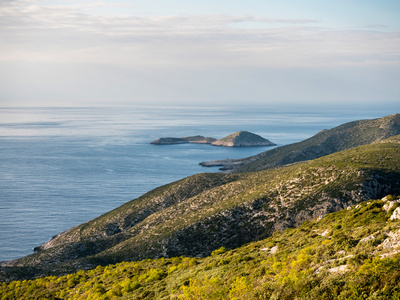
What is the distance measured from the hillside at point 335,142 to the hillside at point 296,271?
12084 centimetres

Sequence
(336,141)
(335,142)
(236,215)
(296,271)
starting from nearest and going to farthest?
(296,271), (236,215), (335,142), (336,141)

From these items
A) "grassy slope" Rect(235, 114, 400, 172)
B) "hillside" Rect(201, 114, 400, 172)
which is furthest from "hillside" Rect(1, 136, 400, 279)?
"grassy slope" Rect(235, 114, 400, 172)

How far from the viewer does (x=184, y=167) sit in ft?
624

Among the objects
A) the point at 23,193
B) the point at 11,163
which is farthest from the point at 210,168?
the point at 11,163

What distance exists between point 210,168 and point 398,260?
170358 mm

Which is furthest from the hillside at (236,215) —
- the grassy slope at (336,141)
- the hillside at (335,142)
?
the grassy slope at (336,141)

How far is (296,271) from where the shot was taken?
22328 mm

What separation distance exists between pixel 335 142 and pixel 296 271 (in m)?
157

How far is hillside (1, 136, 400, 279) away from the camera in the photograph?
5844 centimetres

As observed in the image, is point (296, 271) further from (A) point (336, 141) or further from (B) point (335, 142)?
(A) point (336, 141)

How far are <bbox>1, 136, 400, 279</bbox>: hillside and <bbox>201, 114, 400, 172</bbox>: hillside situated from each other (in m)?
75.1

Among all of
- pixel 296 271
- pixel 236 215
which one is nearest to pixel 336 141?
pixel 236 215

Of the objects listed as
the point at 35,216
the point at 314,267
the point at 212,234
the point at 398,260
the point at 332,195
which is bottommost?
the point at 35,216

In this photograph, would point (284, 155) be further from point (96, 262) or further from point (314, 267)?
point (314, 267)
